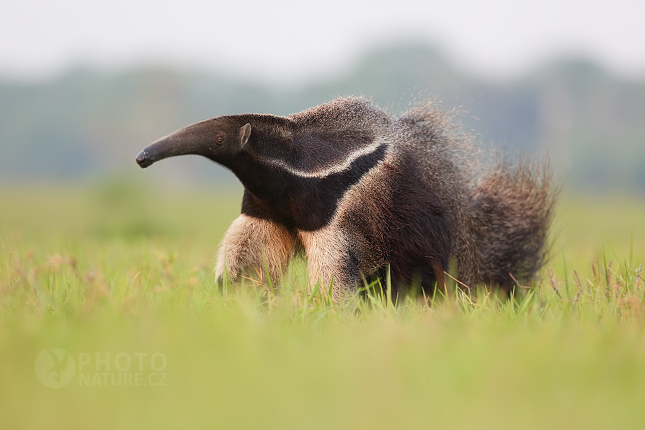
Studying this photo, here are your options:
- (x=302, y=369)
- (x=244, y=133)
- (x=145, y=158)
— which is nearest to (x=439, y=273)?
(x=244, y=133)

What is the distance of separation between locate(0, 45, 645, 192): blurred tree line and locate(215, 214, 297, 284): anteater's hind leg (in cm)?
9566

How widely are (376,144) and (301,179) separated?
821 millimetres

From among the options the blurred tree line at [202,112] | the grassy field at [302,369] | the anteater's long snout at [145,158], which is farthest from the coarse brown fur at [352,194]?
the blurred tree line at [202,112]

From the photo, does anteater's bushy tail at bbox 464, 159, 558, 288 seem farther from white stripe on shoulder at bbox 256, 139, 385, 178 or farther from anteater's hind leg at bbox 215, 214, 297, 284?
anteater's hind leg at bbox 215, 214, 297, 284

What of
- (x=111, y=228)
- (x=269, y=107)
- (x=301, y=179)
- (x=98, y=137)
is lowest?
(x=111, y=228)

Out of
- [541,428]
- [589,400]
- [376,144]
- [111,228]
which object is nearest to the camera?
[541,428]

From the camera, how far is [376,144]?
4805 millimetres

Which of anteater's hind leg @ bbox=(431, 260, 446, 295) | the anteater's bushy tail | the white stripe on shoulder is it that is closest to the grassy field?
the white stripe on shoulder

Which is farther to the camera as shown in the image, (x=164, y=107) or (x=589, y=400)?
(x=164, y=107)

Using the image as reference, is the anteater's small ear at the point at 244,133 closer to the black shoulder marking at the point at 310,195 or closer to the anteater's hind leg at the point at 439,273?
the black shoulder marking at the point at 310,195

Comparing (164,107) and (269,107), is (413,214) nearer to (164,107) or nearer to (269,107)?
(164,107)

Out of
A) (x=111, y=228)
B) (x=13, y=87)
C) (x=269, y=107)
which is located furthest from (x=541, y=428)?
(x=13, y=87)

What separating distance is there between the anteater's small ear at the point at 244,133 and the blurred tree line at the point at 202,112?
9610 cm

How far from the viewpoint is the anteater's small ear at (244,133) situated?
4.23 m
